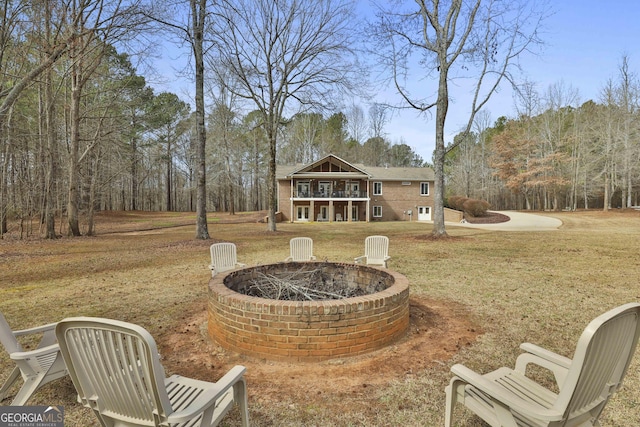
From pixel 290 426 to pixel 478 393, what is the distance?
1485 mm

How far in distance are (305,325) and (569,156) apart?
49131mm

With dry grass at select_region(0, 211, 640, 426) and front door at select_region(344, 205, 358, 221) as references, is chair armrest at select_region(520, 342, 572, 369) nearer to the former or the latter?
dry grass at select_region(0, 211, 640, 426)

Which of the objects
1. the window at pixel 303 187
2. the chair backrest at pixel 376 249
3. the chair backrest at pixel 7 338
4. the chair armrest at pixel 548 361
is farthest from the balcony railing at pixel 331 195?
the chair armrest at pixel 548 361

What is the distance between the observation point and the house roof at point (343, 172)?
30500mm

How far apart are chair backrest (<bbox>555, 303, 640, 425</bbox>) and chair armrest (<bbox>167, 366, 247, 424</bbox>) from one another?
2014mm

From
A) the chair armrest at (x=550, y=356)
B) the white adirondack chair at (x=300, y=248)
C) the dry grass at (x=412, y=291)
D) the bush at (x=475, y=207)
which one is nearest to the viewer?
the chair armrest at (x=550, y=356)

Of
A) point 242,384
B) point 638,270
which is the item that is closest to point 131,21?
point 242,384

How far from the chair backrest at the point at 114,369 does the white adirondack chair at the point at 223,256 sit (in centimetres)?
440

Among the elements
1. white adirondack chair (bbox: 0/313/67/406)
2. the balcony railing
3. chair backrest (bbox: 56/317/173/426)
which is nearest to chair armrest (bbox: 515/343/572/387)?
chair backrest (bbox: 56/317/173/426)

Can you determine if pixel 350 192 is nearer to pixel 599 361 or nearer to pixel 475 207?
pixel 475 207

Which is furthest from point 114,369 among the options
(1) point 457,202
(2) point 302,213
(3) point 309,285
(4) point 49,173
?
(1) point 457,202

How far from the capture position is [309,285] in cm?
496

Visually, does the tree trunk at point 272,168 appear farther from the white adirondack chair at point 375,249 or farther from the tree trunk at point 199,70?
the white adirondack chair at point 375,249

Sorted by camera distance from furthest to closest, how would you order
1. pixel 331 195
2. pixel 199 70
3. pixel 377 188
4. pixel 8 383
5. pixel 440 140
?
1. pixel 377 188
2. pixel 331 195
3. pixel 440 140
4. pixel 199 70
5. pixel 8 383
